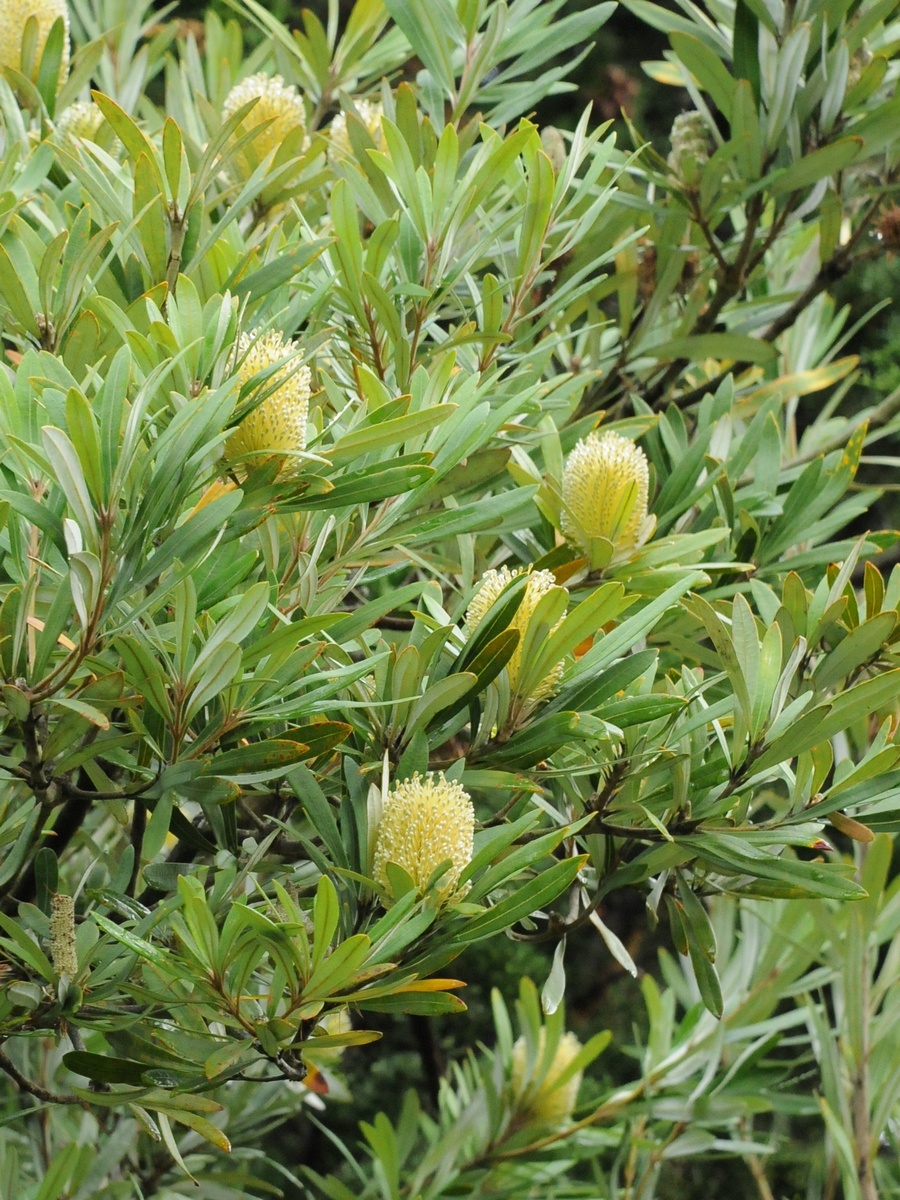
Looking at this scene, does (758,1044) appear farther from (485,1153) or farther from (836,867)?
(836,867)

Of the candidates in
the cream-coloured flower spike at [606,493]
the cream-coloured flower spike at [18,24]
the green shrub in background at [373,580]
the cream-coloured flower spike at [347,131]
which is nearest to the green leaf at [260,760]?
the green shrub in background at [373,580]

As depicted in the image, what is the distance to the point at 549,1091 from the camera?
839 mm

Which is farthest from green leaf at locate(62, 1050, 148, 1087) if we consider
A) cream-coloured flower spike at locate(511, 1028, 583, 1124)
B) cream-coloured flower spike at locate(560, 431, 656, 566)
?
cream-coloured flower spike at locate(511, 1028, 583, 1124)

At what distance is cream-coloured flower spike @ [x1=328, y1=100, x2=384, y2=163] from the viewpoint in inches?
22.8

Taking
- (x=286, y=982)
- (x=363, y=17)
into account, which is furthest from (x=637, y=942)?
(x=286, y=982)

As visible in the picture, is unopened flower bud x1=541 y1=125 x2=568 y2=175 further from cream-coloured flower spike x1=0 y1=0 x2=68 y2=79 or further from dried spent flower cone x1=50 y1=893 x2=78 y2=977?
dried spent flower cone x1=50 y1=893 x2=78 y2=977

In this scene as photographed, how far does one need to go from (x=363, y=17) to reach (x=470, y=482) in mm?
426

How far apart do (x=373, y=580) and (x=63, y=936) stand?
202 millimetres

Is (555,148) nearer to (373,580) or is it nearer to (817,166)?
(817,166)

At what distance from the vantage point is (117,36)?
0.82m

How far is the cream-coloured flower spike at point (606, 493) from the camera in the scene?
499mm

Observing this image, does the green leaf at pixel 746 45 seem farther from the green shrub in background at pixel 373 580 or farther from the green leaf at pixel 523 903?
the green leaf at pixel 523 903

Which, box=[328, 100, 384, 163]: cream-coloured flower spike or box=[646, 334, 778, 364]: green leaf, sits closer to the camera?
box=[328, 100, 384, 163]: cream-coloured flower spike

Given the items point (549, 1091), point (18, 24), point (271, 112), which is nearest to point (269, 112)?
point (271, 112)
